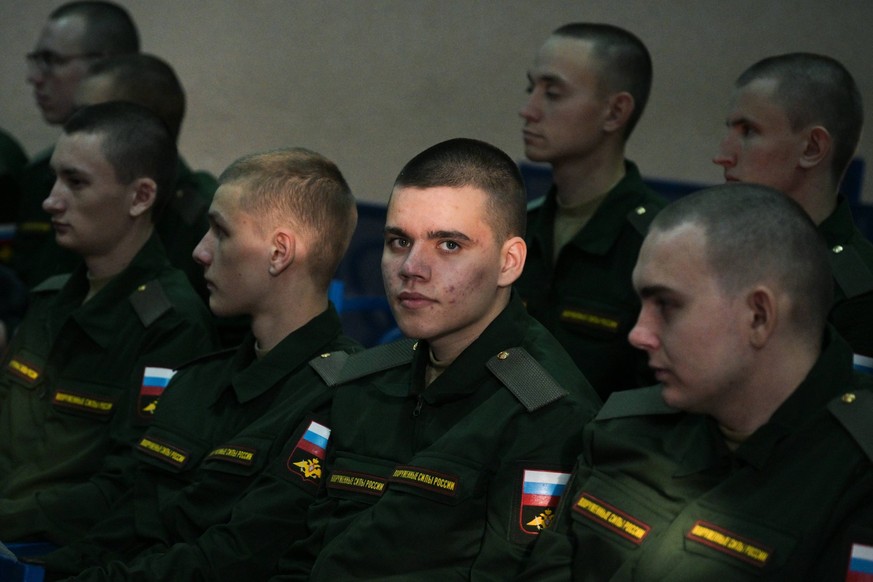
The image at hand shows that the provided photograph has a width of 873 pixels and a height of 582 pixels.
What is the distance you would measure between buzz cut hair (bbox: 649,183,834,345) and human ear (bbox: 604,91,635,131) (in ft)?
5.62

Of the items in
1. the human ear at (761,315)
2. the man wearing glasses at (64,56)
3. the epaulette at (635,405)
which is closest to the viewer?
the human ear at (761,315)

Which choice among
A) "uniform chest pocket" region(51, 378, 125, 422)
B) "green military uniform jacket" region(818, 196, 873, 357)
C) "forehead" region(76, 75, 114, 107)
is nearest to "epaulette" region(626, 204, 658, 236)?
"green military uniform jacket" region(818, 196, 873, 357)

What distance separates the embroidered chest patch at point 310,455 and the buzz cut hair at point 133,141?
1.25 m

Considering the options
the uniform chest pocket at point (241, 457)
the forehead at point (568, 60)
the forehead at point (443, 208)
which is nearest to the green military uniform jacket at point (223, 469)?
the uniform chest pocket at point (241, 457)

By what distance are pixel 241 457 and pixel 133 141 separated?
1.30 m

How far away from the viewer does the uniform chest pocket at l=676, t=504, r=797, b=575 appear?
193cm

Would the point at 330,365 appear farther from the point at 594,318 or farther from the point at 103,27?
the point at 103,27

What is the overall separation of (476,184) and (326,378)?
550 mm

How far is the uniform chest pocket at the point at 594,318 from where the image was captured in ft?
11.1

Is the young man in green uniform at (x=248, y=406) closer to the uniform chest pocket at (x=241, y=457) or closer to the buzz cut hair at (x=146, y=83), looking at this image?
the uniform chest pocket at (x=241, y=457)

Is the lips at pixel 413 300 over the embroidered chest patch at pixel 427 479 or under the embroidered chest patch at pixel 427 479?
over

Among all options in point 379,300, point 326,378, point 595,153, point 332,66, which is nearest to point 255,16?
point 332,66

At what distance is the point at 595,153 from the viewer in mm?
3764

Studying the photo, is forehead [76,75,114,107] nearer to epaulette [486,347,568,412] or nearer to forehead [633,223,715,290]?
epaulette [486,347,568,412]
